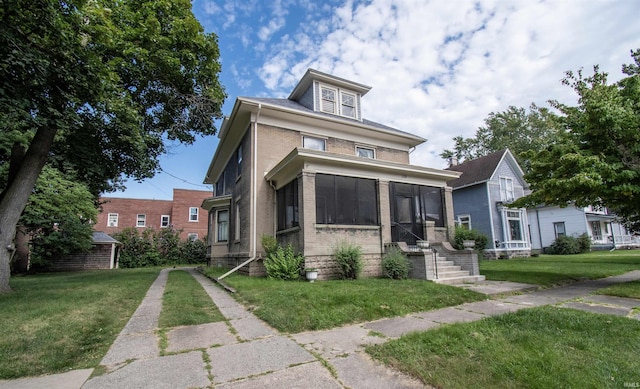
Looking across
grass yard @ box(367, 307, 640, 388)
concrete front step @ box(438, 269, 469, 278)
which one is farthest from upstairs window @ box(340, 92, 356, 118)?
grass yard @ box(367, 307, 640, 388)

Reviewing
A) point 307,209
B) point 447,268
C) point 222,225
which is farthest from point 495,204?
point 222,225

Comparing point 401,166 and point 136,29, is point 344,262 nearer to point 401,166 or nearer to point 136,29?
point 401,166

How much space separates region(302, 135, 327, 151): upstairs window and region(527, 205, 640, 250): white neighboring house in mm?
24137

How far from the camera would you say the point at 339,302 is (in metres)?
5.93

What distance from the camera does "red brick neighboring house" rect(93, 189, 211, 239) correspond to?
32.1 m

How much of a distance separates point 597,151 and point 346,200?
285 inches

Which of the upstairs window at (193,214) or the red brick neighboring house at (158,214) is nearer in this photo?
the red brick neighboring house at (158,214)

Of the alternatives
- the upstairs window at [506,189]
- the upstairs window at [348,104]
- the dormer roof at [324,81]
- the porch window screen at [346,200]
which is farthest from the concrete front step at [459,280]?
the upstairs window at [506,189]

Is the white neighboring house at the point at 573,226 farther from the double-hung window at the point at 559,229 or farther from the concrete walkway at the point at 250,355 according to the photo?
the concrete walkway at the point at 250,355

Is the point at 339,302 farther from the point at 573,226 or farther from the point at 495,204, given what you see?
the point at 573,226

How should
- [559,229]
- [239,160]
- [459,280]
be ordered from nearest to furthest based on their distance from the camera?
[459,280], [239,160], [559,229]

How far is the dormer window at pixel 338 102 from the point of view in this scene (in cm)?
1495

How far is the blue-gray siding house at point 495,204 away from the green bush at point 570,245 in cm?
386

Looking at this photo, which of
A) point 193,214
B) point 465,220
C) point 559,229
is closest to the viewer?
point 465,220
